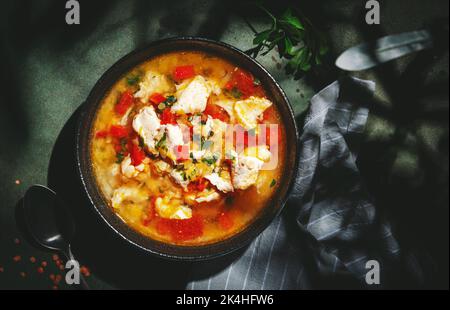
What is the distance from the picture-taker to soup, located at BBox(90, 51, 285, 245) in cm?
201

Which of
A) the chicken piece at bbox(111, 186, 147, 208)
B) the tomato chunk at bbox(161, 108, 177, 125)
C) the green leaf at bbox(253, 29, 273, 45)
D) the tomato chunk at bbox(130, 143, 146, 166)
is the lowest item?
the chicken piece at bbox(111, 186, 147, 208)

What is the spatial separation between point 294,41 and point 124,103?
0.84m

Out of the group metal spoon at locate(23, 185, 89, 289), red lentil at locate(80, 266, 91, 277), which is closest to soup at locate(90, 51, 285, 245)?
metal spoon at locate(23, 185, 89, 289)

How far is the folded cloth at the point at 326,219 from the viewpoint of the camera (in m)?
2.20

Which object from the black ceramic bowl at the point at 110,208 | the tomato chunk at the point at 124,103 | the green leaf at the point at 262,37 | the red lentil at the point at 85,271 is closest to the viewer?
the black ceramic bowl at the point at 110,208

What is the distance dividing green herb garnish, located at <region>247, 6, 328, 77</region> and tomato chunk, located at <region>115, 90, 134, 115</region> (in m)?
0.61

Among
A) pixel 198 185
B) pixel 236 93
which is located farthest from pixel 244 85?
pixel 198 185

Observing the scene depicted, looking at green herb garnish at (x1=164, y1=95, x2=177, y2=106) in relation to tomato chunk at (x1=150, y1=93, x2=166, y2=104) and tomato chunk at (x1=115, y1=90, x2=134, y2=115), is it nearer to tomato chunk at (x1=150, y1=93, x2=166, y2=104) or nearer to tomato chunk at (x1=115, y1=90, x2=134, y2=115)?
tomato chunk at (x1=150, y1=93, x2=166, y2=104)

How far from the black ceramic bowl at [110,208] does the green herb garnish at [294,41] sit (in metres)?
0.25

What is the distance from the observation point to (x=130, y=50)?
228cm

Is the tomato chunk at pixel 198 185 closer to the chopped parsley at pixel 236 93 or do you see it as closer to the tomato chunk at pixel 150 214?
the tomato chunk at pixel 150 214

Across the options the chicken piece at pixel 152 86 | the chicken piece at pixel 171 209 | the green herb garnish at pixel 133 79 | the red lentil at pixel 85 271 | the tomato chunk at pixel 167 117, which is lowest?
the red lentil at pixel 85 271

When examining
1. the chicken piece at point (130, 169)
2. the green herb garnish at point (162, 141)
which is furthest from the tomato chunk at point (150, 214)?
the green herb garnish at point (162, 141)
